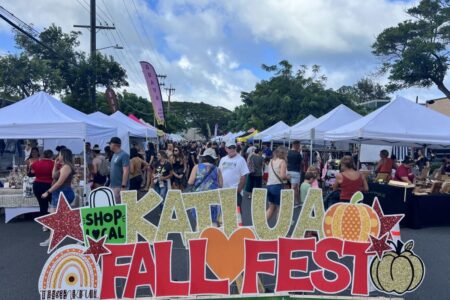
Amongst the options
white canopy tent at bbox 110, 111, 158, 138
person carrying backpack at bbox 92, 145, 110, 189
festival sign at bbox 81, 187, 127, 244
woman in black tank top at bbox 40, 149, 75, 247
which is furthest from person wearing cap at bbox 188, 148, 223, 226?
white canopy tent at bbox 110, 111, 158, 138

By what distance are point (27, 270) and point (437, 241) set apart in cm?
678

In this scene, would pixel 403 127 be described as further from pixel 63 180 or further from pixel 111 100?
pixel 111 100

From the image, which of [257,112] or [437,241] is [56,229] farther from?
[257,112]

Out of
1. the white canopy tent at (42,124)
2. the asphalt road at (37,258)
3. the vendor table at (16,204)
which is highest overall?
the white canopy tent at (42,124)

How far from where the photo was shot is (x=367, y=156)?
2158 centimetres

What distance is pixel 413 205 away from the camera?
926cm

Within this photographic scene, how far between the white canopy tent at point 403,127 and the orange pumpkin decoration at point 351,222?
565cm

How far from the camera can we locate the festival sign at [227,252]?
4176 millimetres

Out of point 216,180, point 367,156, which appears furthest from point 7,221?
point 367,156

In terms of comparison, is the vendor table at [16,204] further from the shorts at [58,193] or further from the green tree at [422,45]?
the green tree at [422,45]

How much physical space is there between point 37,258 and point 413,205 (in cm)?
719

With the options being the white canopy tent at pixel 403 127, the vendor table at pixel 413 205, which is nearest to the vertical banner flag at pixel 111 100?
the white canopy tent at pixel 403 127

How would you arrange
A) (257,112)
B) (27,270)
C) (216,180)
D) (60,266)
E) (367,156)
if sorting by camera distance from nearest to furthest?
1. (60,266)
2. (27,270)
3. (216,180)
4. (367,156)
5. (257,112)

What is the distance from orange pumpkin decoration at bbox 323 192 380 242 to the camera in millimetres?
4430
